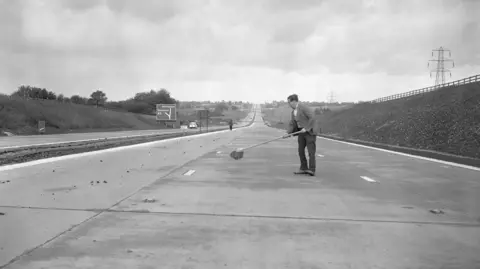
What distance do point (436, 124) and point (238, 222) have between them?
3693 centimetres

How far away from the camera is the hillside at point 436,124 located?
3309 centimetres

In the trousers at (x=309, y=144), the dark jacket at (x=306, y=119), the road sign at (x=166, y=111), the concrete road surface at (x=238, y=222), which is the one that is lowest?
the concrete road surface at (x=238, y=222)

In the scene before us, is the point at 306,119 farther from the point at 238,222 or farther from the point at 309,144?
the point at 238,222

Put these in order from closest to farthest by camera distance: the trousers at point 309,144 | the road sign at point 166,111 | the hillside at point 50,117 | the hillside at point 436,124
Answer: the trousers at point 309,144, the hillside at point 436,124, the hillside at point 50,117, the road sign at point 166,111

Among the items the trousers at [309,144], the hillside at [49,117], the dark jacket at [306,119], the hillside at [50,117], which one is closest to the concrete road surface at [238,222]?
the trousers at [309,144]

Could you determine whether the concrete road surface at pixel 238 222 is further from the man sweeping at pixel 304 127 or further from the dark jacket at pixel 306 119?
the dark jacket at pixel 306 119

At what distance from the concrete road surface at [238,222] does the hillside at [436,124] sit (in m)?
18.7

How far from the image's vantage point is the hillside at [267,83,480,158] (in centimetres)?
3309

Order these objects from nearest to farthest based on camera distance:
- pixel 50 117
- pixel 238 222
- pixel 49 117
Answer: pixel 238 222 → pixel 49 117 → pixel 50 117

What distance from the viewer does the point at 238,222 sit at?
22.8ft

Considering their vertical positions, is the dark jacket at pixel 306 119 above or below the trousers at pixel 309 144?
above

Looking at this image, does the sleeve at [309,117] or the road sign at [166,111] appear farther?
the road sign at [166,111]

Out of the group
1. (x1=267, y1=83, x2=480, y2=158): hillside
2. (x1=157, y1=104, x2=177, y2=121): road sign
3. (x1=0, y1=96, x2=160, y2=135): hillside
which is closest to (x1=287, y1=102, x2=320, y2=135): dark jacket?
(x1=267, y1=83, x2=480, y2=158): hillside

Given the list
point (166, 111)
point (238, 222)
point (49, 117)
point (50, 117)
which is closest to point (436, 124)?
point (238, 222)
